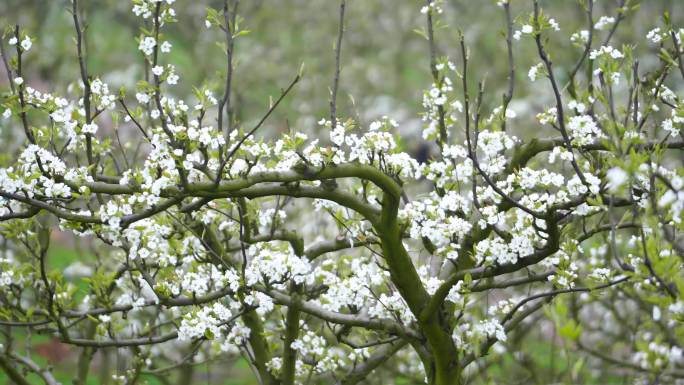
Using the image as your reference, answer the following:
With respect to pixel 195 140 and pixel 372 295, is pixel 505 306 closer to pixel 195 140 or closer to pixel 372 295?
pixel 372 295

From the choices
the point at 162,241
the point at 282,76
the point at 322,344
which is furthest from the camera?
the point at 282,76

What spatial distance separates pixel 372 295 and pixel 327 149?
1.25m

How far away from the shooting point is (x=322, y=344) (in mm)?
5262

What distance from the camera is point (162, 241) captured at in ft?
15.7

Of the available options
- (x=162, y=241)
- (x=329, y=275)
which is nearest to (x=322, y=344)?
(x=329, y=275)

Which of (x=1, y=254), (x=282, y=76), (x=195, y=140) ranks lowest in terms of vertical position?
(x=195, y=140)

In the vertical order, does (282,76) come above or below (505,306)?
above

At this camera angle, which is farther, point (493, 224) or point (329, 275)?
point (329, 275)

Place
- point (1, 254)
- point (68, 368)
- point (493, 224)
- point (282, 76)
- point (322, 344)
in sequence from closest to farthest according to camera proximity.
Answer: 1. point (493, 224)
2. point (322, 344)
3. point (1, 254)
4. point (68, 368)
5. point (282, 76)

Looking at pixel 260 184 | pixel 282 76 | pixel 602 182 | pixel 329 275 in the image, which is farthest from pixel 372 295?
pixel 282 76

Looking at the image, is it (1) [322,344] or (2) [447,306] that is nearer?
(2) [447,306]

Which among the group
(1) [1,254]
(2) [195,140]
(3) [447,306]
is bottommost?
(3) [447,306]

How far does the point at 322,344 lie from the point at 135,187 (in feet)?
6.40

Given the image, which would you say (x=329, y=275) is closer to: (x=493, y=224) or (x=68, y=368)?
(x=493, y=224)
